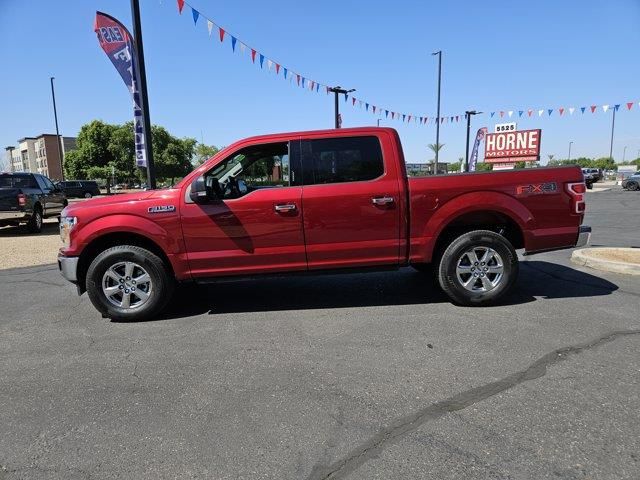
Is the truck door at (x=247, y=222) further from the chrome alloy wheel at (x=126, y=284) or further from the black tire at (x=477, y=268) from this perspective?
the black tire at (x=477, y=268)

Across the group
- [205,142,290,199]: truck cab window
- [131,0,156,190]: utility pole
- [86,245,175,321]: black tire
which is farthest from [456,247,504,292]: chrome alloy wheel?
[131,0,156,190]: utility pole

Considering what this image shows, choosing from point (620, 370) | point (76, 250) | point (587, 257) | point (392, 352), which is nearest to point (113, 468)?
point (392, 352)

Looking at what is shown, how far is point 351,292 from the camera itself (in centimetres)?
594

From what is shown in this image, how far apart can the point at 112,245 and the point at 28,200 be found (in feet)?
33.5

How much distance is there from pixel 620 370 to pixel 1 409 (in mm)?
4563

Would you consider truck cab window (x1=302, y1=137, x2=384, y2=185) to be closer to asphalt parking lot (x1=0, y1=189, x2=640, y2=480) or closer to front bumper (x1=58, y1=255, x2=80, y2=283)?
asphalt parking lot (x1=0, y1=189, x2=640, y2=480)

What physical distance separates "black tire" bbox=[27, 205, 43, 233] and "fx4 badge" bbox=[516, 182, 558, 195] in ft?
45.3

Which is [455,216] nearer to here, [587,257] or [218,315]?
[218,315]

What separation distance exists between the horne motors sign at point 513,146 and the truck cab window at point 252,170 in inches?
954

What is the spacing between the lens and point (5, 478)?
246cm

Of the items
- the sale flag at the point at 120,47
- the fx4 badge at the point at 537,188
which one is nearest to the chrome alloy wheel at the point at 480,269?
the fx4 badge at the point at 537,188

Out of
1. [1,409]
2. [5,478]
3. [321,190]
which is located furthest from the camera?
[321,190]

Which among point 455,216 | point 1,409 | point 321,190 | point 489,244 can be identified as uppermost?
point 321,190

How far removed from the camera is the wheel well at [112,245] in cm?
506
